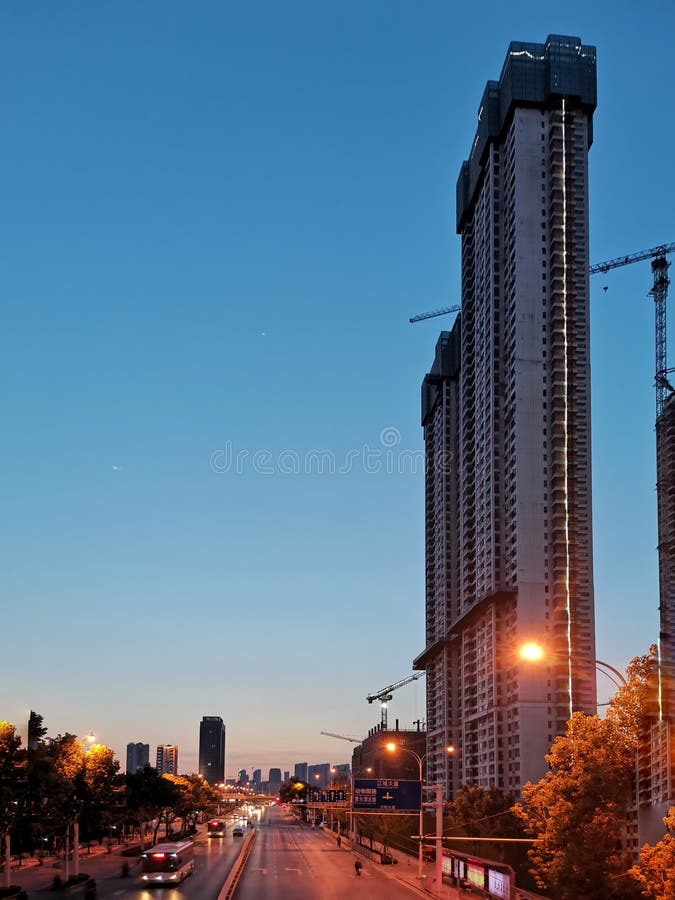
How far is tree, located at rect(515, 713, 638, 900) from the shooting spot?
167 feet

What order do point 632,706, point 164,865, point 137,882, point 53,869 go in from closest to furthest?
point 632,706 → point 164,865 → point 137,882 → point 53,869

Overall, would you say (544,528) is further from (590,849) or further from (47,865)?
(590,849)

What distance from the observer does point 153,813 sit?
13950cm

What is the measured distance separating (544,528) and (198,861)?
10050cm

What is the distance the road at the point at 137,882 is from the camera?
7341 cm

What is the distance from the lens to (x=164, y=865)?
274ft

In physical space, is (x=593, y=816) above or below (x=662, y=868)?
below

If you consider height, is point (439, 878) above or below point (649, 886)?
below

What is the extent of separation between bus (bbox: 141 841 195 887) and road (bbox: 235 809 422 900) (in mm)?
4993

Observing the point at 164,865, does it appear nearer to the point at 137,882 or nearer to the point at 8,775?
the point at 137,882

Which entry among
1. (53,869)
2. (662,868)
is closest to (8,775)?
(662,868)

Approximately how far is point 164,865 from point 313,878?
572 inches

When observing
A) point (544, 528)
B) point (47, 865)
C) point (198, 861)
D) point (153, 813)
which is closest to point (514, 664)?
point (544, 528)

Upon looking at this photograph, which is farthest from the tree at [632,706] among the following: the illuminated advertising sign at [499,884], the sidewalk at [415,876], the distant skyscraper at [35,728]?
the distant skyscraper at [35,728]
